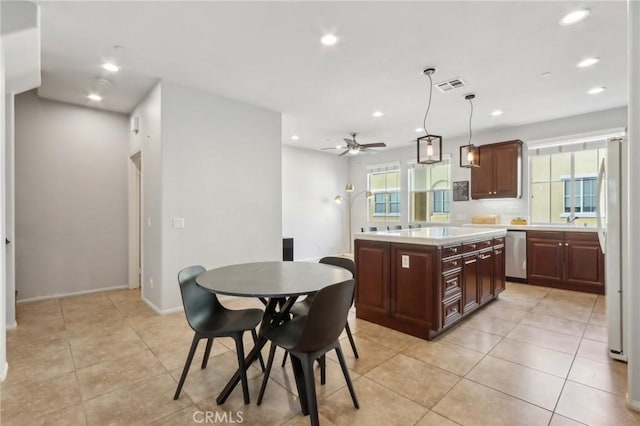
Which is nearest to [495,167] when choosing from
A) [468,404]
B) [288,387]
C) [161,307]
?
[468,404]

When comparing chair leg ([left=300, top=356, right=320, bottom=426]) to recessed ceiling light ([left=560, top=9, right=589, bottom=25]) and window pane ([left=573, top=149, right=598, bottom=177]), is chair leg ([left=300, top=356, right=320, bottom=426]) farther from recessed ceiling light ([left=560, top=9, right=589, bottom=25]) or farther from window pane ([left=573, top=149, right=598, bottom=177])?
window pane ([left=573, top=149, right=598, bottom=177])

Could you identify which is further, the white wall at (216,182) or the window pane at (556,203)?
the window pane at (556,203)

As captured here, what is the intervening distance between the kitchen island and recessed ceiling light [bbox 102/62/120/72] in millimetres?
3341

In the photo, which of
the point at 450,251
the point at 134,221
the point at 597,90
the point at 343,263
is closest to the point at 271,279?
the point at 343,263

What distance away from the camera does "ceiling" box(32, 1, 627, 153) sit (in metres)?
2.43

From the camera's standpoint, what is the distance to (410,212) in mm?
7676

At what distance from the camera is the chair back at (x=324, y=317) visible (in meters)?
1.63

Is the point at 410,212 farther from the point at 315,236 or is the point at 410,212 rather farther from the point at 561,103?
the point at 561,103

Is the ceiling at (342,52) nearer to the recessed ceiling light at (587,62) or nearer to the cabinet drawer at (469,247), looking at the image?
the recessed ceiling light at (587,62)

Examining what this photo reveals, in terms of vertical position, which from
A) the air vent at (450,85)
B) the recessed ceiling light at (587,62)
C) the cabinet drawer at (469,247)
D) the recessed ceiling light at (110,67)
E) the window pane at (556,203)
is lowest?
the cabinet drawer at (469,247)

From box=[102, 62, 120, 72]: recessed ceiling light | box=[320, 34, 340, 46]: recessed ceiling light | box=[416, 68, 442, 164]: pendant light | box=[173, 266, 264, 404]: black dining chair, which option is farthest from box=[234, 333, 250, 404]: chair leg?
box=[102, 62, 120, 72]: recessed ceiling light

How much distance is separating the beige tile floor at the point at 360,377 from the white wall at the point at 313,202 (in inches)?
167

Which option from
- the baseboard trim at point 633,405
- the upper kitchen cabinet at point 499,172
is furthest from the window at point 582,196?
the baseboard trim at point 633,405

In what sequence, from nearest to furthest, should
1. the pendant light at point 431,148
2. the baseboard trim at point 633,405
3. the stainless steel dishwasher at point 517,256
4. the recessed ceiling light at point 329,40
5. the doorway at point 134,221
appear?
the baseboard trim at point 633,405
the recessed ceiling light at point 329,40
the pendant light at point 431,148
the doorway at point 134,221
the stainless steel dishwasher at point 517,256
